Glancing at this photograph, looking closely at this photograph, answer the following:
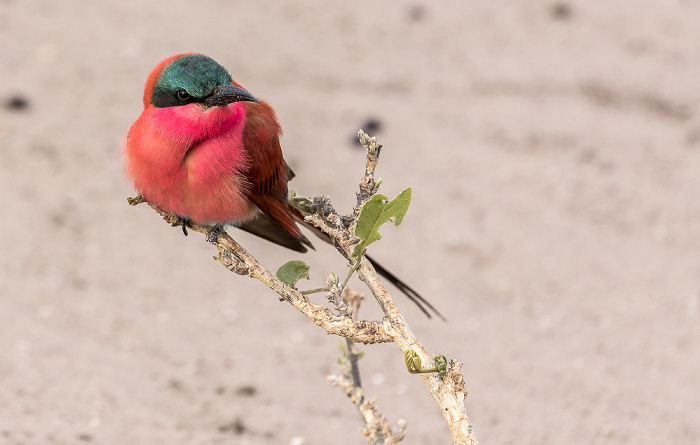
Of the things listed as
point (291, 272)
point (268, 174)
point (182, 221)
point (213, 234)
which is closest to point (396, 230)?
point (268, 174)

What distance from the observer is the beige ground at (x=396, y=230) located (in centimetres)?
360

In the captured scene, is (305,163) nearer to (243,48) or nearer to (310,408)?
(243,48)

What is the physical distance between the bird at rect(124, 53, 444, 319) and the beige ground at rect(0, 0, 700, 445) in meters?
1.16

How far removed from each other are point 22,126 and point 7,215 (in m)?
0.86

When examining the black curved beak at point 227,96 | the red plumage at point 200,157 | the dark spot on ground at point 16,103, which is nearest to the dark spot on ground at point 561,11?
the dark spot on ground at point 16,103

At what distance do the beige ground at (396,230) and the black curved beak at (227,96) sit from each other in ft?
4.83

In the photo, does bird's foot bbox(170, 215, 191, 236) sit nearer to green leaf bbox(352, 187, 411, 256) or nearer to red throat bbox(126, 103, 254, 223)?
red throat bbox(126, 103, 254, 223)

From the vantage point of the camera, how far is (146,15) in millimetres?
6184

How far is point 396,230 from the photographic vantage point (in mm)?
4820

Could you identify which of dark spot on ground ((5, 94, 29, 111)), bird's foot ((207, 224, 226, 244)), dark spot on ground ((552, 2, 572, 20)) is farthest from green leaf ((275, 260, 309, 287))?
dark spot on ground ((552, 2, 572, 20))

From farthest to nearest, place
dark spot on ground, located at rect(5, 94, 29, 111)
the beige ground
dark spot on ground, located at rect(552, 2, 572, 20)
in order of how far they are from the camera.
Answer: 1. dark spot on ground, located at rect(552, 2, 572, 20)
2. dark spot on ground, located at rect(5, 94, 29, 111)
3. the beige ground

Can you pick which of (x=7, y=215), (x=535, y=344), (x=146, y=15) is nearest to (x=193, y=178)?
(x=535, y=344)

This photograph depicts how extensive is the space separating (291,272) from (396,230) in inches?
104

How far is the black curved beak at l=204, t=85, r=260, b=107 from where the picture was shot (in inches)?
99.2
